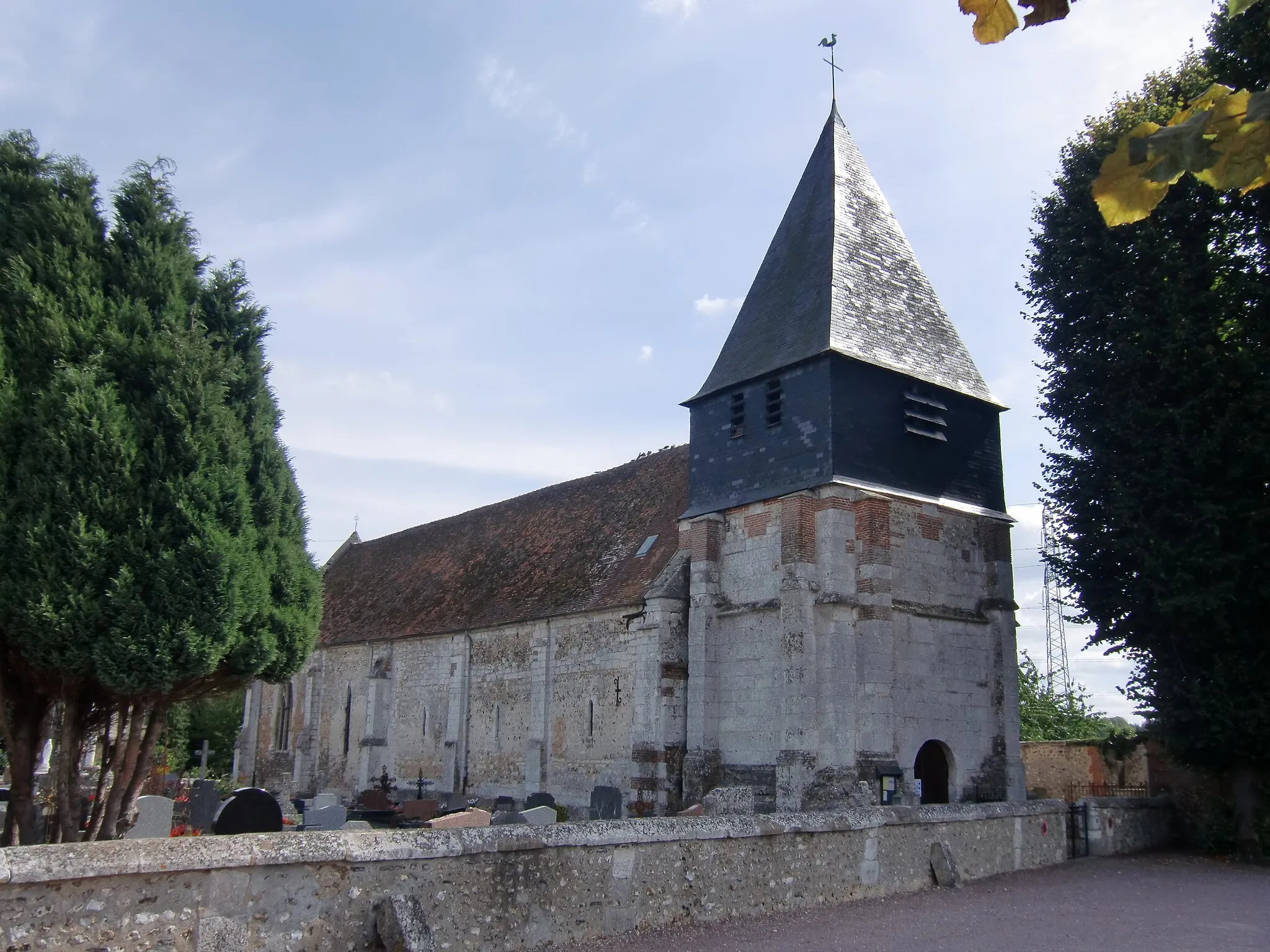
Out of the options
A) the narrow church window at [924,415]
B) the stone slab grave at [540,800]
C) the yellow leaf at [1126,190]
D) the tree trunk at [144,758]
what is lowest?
the stone slab grave at [540,800]

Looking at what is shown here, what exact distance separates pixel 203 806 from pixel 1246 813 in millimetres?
18115

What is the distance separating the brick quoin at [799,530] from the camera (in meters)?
18.1

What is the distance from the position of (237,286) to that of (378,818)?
11314 mm

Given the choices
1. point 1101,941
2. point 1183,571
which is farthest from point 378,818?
point 1183,571

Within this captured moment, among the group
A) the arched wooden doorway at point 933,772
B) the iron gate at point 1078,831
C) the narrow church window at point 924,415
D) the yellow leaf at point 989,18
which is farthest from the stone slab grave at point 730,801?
the yellow leaf at point 989,18

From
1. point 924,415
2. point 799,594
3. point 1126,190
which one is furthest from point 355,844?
point 924,415

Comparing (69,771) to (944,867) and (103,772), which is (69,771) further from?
(944,867)

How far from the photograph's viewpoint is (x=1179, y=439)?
655 inches

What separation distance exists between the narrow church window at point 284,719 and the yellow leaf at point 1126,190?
3309 cm

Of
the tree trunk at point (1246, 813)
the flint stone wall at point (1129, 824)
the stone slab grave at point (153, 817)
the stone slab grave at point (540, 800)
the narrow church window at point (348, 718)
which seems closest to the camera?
the stone slab grave at point (153, 817)

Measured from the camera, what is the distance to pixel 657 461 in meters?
26.3

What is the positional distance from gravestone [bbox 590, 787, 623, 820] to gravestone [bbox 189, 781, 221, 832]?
21.8ft

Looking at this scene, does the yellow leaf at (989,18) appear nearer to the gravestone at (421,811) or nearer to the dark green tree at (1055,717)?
the gravestone at (421,811)

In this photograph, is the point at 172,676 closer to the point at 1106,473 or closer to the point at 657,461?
the point at 1106,473
